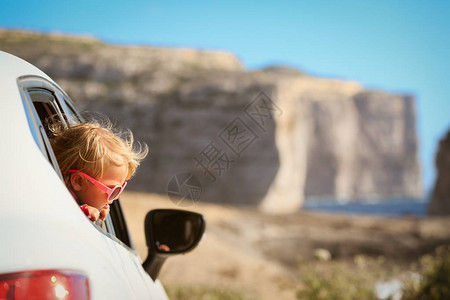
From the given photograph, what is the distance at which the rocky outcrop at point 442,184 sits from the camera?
4662cm

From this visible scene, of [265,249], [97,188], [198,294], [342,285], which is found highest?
[97,188]

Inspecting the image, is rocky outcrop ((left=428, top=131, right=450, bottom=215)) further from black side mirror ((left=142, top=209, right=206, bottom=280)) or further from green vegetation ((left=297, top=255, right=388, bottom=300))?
black side mirror ((left=142, top=209, right=206, bottom=280))

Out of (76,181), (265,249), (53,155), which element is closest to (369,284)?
(76,181)

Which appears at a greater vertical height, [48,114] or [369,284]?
[48,114]

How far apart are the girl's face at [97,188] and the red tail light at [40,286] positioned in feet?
1.74

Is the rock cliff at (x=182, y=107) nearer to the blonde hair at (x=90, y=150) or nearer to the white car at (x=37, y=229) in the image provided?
the blonde hair at (x=90, y=150)

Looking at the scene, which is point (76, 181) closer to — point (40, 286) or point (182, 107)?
point (40, 286)

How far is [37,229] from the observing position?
2.67 feet

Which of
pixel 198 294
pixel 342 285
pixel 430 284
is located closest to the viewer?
pixel 430 284

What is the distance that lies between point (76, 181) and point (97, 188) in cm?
6

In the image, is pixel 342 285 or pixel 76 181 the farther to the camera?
pixel 342 285

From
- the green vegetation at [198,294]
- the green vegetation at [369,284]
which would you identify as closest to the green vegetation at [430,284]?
the green vegetation at [369,284]

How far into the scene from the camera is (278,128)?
4688cm

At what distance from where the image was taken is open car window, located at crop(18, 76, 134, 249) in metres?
1.02
